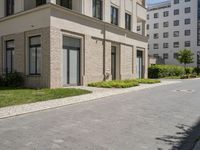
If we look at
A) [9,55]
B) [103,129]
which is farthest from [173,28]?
[103,129]

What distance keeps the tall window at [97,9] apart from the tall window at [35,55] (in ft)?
20.0

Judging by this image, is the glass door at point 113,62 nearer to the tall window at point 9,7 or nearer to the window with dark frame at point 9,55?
the window with dark frame at point 9,55

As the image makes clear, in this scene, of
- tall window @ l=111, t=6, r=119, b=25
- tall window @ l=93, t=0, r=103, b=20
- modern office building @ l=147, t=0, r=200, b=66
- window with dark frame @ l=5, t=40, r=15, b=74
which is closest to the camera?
window with dark frame @ l=5, t=40, r=15, b=74

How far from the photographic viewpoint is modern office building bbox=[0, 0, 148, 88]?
1756 cm

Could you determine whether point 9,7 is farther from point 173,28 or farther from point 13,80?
point 173,28

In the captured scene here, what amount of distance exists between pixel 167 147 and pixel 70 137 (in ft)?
7.33

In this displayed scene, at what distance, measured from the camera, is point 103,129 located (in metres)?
7.14

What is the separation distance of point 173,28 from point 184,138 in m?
68.4

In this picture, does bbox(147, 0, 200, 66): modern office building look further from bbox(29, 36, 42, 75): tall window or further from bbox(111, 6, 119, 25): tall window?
bbox(29, 36, 42, 75): tall window

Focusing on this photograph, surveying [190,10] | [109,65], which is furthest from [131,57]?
[190,10]

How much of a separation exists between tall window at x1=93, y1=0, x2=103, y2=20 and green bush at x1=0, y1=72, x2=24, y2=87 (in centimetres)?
806

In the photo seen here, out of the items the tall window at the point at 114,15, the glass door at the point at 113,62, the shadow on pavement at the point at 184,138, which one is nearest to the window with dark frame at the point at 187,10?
the tall window at the point at 114,15

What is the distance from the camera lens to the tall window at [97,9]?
73.4 ft

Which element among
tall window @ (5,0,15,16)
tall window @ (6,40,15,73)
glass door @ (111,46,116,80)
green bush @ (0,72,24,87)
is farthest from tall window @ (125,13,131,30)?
green bush @ (0,72,24,87)
